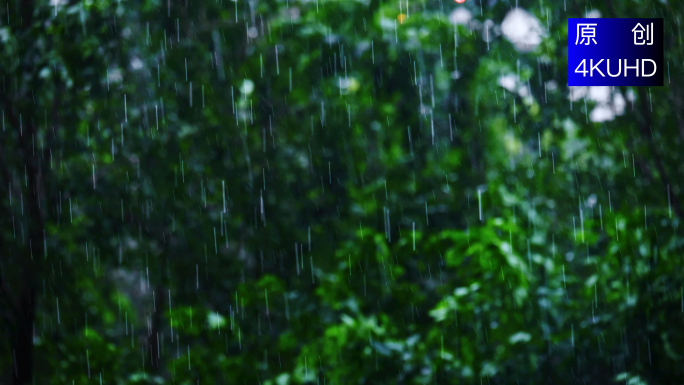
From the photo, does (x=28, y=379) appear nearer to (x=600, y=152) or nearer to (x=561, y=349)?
(x=561, y=349)

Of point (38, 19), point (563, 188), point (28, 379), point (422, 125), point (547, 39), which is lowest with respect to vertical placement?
point (28, 379)

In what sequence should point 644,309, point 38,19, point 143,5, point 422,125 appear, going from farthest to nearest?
point 422,125 < point 143,5 < point 38,19 < point 644,309

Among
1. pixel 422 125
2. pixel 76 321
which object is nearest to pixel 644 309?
pixel 422 125

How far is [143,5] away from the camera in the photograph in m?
2.76

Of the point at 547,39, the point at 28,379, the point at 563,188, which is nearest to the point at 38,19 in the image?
the point at 28,379

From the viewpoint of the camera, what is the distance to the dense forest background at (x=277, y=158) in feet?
8.24

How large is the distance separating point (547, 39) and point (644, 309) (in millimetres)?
1192

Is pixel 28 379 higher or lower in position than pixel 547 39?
lower

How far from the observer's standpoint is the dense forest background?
8.24 feet

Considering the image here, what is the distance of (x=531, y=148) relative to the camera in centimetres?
310

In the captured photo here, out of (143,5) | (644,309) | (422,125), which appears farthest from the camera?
(422,125)

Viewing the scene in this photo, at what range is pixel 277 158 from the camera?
9.51 feet

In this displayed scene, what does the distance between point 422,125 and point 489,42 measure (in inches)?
18.9

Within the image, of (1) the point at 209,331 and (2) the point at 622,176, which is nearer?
(1) the point at 209,331
